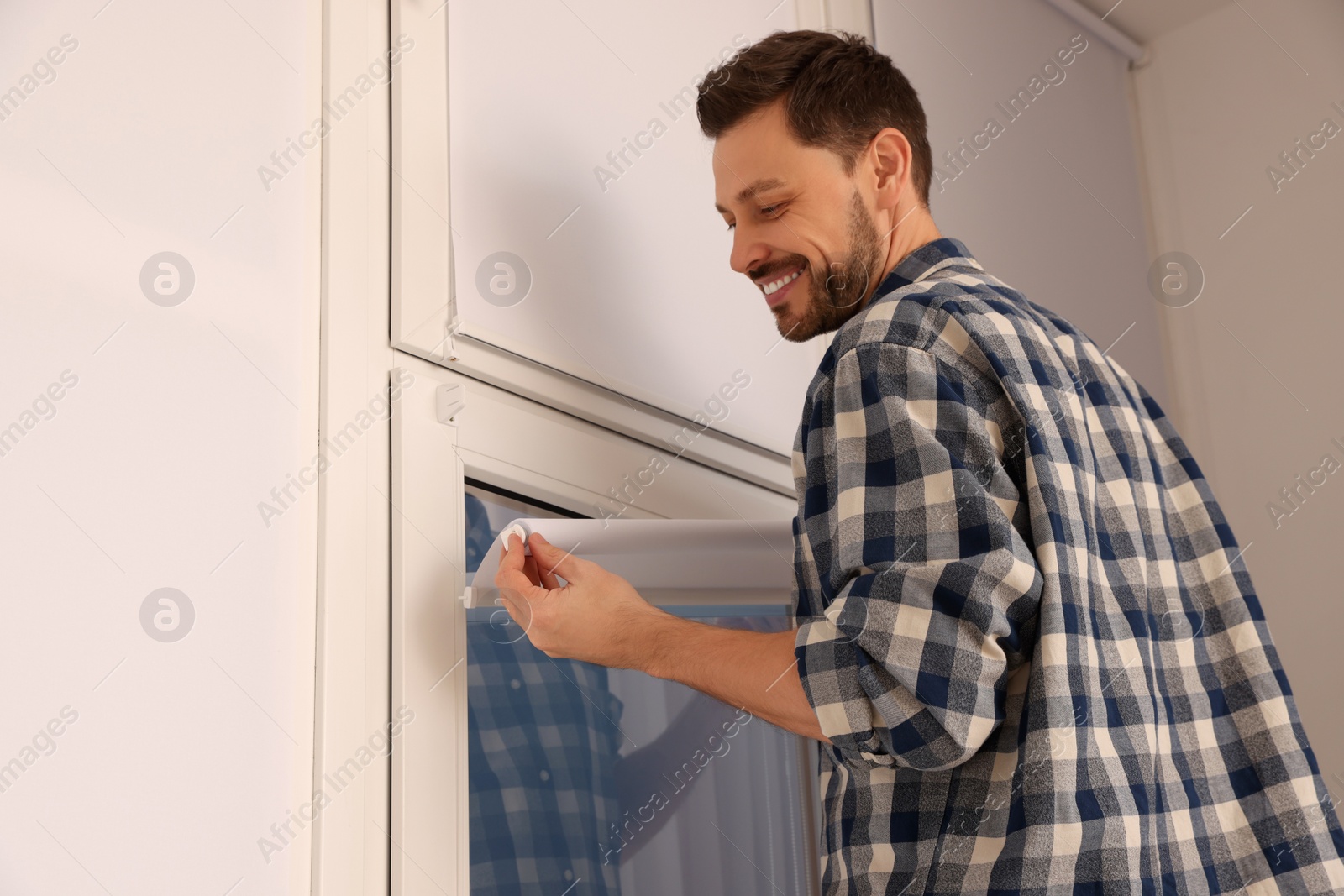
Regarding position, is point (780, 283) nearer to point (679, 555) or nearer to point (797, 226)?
point (797, 226)

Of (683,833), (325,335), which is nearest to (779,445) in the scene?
(683,833)

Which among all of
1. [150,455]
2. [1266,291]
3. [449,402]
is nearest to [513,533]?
[449,402]

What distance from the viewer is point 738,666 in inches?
32.6

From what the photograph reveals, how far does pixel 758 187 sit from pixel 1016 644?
19.9 inches

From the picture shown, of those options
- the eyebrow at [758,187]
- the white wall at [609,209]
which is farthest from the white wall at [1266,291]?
the eyebrow at [758,187]

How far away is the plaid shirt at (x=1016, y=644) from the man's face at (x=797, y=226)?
143 millimetres

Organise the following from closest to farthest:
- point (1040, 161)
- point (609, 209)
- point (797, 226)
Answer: point (797, 226) → point (609, 209) → point (1040, 161)

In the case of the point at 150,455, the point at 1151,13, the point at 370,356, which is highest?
the point at 1151,13

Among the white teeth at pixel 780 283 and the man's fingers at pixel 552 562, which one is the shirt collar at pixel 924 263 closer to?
the white teeth at pixel 780 283

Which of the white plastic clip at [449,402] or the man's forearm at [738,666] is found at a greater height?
the white plastic clip at [449,402]

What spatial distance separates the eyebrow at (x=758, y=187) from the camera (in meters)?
1.06

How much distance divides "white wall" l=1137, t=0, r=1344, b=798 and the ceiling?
0.02 metres

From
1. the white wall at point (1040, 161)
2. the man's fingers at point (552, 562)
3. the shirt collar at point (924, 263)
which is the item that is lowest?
the man's fingers at point (552, 562)

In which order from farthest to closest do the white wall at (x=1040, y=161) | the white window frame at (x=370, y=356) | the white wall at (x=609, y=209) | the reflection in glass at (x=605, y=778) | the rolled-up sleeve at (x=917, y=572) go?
1. the white wall at (x=1040, y=161)
2. the white wall at (x=609, y=209)
3. the reflection in glass at (x=605, y=778)
4. the white window frame at (x=370, y=356)
5. the rolled-up sleeve at (x=917, y=572)
